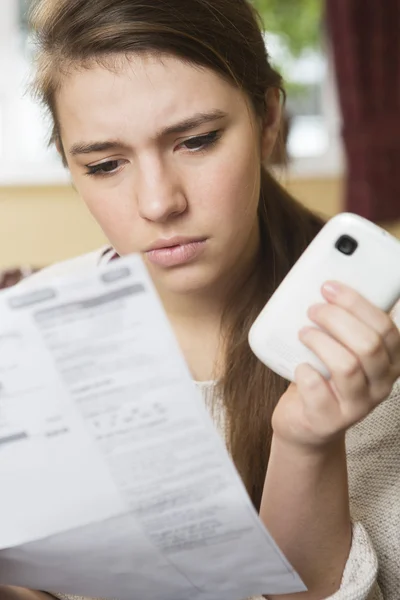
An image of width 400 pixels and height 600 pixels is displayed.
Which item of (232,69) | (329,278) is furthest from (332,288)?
(232,69)

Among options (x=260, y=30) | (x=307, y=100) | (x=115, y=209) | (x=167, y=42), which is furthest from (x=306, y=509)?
(x=307, y=100)

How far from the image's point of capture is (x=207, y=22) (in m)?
0.89

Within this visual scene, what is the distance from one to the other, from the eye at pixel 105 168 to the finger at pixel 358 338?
33cm

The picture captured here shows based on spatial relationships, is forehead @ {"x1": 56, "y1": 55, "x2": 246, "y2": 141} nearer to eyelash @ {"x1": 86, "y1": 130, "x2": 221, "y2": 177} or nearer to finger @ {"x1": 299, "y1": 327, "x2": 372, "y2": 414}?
eyelash @ {"x1": 86, "y1": 130, "x2": 221, "y2": 177}

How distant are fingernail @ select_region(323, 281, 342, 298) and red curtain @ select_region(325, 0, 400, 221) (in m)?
2.44

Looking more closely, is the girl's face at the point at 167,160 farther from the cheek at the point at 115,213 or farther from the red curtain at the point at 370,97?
the red curtain at the point at 370,97

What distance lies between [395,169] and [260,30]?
82.5 inches

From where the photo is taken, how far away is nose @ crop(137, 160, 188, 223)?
798 mm

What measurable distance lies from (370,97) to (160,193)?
2.41 meters

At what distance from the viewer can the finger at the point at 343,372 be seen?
600mm

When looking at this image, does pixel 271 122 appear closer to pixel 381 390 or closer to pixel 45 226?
pixel 381 390

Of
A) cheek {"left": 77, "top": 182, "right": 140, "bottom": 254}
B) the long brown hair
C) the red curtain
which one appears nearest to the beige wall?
the red curtain

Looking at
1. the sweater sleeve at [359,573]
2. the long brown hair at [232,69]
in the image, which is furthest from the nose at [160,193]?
the sweater sleeve at [359,573]

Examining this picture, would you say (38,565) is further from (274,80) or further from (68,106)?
(274,80)
